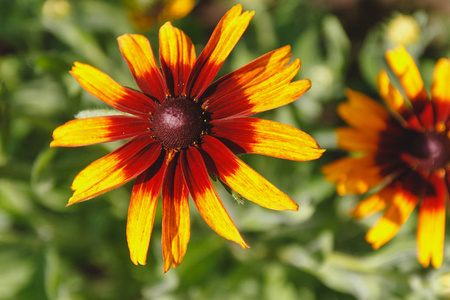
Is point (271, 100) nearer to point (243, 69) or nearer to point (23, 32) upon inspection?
point (243, 69)

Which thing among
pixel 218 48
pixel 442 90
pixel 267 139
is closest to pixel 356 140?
pixel 442 90

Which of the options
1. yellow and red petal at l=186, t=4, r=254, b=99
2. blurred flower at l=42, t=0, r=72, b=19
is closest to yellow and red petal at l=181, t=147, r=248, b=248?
yellow and red petal at l=186, t=4, r=254, b=99

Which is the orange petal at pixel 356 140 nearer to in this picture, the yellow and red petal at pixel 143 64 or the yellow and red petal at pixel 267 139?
the yellow and red petal at pixel 267 139

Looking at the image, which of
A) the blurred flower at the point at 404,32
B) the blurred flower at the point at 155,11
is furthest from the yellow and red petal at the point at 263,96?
the blurred flower at the point at 155,11

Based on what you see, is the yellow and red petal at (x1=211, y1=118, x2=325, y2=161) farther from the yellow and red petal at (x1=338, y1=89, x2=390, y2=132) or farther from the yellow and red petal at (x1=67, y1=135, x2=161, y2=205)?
the yellow and red petal at (x1=338, y1=89, x2=390, y2=132)

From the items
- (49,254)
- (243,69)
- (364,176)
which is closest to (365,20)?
(364,176)

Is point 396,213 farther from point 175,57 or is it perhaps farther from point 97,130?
point 97,130
